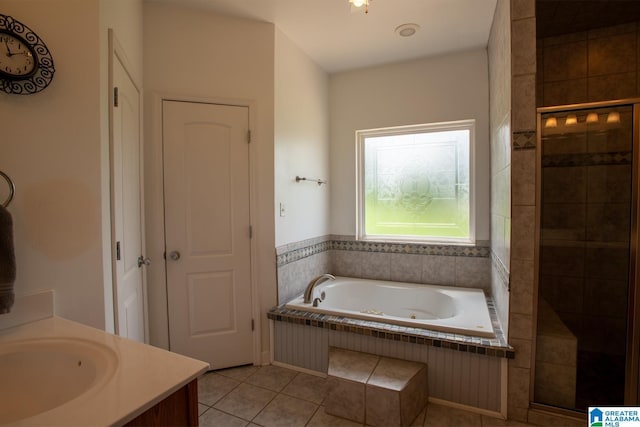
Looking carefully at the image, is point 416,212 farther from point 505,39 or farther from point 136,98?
point 136,98

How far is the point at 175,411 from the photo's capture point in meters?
0.84

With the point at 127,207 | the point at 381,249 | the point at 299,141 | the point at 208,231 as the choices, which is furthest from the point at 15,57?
the point at 381,249

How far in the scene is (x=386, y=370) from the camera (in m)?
1.95

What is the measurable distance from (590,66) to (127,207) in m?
3.39

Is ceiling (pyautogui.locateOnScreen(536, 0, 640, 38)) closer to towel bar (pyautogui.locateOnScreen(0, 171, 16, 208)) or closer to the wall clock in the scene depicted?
the wall clock

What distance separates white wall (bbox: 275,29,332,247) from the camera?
2541 mm

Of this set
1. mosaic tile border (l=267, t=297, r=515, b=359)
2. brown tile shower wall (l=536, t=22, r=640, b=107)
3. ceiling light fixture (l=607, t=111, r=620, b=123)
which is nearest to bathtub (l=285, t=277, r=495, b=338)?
mosaic tile border (l=267, t=297, r=515, b=359)

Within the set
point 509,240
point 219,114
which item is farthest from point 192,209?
point 509,240

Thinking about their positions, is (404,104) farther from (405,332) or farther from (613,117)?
(405,332)

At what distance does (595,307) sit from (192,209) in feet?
9.32

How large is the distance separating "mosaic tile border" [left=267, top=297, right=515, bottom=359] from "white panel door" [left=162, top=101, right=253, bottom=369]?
1.21 ft

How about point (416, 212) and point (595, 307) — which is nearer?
point (595, 307)

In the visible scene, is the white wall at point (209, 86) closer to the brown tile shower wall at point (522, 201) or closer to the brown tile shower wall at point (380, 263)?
the brown tile shower wall at point (380, 263)

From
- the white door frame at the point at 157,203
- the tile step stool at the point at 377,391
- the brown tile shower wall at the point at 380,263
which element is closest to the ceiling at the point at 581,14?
the brown tile shower wall at the point at 380,263
